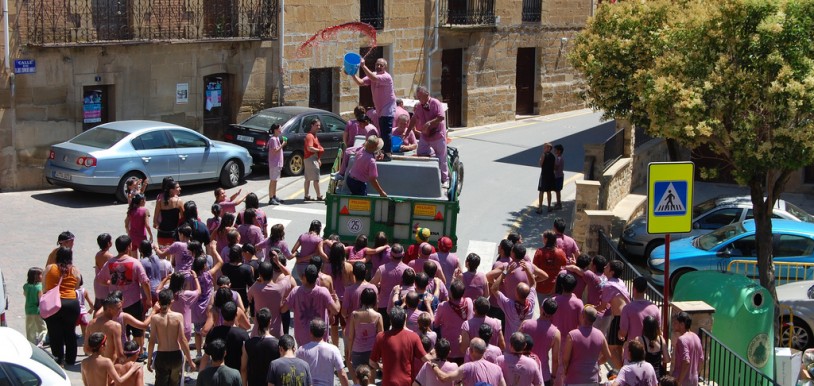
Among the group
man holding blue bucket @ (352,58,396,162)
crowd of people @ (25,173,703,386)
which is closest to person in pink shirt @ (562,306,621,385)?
crowd of people @ (25,173,703,386)

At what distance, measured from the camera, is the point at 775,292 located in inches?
634

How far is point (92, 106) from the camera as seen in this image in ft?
77.8

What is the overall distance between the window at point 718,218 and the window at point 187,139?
9464 mm

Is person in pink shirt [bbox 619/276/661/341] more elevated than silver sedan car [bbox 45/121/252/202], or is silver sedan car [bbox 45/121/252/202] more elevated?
silver sedan car [bbox 45/121/252/202]

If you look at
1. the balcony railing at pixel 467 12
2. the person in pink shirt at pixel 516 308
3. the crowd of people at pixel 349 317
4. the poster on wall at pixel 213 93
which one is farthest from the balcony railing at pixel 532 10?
the person in pink shirt at pixel 516 308

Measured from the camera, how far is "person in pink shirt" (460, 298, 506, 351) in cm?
1100

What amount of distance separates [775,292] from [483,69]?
1870 centimetres

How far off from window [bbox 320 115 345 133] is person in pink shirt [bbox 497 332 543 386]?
1467 centimetres

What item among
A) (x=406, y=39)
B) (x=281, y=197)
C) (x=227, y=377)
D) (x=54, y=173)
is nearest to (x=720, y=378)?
(x=227, y=377)

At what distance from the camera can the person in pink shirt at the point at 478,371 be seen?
395 inches

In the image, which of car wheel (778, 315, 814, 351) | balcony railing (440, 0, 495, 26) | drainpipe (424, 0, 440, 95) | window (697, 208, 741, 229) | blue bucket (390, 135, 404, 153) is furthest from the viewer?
balcony railing (440, 0, 495, 26)

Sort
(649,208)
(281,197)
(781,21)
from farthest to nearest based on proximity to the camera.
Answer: (281,197) → (781,21) → (649,208)

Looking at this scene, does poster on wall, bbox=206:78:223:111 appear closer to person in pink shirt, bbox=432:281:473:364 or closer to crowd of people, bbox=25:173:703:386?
crowd of people, bbox=25:173:703:386

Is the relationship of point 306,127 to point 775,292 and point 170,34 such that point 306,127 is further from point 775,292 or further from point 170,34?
point 775,292
